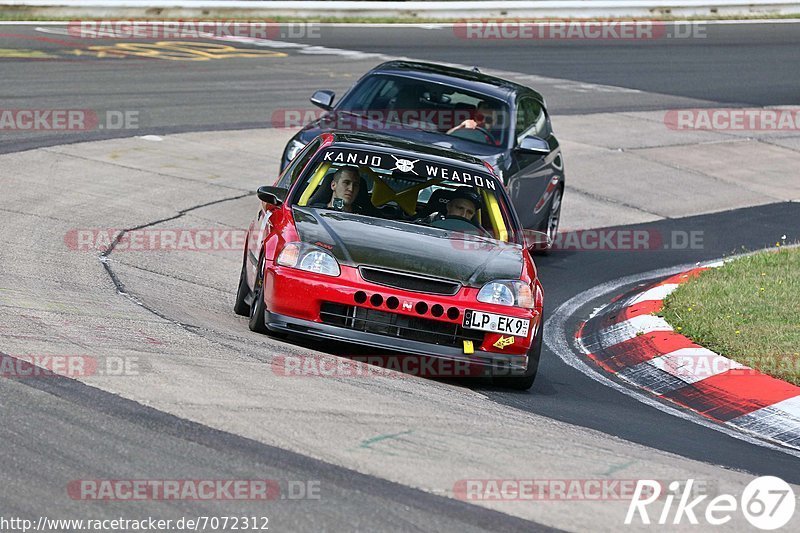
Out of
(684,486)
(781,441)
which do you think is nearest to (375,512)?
(684,486)

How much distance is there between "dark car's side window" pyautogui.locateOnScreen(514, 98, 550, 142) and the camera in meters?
13.2

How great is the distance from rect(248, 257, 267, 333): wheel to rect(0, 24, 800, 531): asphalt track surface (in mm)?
1491

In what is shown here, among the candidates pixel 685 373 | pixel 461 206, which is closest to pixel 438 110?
pixel 461 206

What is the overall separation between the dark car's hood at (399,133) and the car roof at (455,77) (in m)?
0.71

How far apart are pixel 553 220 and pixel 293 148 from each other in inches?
118

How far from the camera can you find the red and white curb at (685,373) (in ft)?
26.4

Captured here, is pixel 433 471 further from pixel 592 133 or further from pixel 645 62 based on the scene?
pixel 645 62

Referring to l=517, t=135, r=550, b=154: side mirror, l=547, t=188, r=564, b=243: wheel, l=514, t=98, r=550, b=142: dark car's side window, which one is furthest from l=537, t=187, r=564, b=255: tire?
l=517, t=135, r=550, b=154: side mirror

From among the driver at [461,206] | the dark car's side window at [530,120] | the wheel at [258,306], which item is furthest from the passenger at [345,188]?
the dark car's side window at [530,120]

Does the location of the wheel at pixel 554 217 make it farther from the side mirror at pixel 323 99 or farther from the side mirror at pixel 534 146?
the side mirror at pixel 323 99

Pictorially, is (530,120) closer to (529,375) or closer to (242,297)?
(242,297)

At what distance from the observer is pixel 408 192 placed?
9344mm

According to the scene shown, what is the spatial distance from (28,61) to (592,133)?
28.7 ft

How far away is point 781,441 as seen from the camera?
759 centimetres
